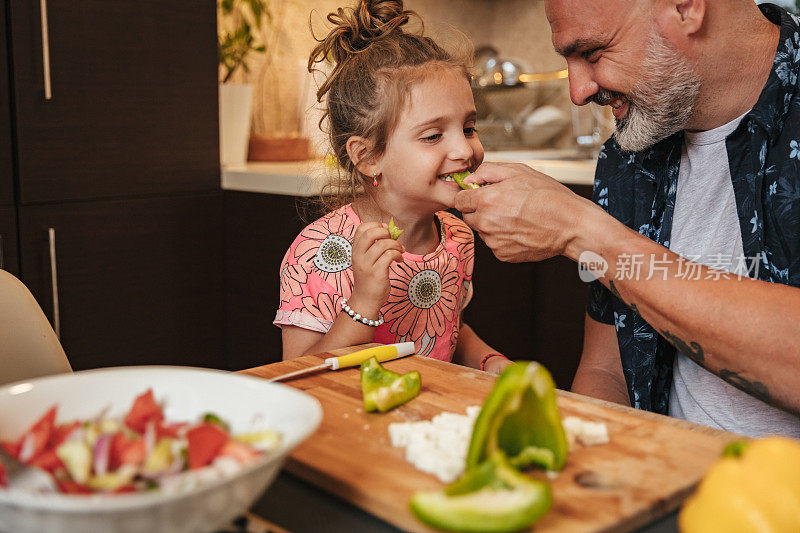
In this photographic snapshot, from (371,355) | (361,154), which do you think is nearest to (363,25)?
(361,154)

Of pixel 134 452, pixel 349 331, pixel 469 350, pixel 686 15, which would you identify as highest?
pixel 686 15

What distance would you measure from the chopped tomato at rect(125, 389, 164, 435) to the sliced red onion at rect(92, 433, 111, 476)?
0.05 meters

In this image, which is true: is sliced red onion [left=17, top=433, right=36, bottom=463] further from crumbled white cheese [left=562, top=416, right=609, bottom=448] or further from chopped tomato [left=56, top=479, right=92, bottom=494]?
crumbled white cheese [left=562, top=416, right=609, bottom=448]

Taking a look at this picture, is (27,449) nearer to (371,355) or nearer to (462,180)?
(371,355)

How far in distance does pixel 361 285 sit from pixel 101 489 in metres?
0.84

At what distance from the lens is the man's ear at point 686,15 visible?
123 centimetres

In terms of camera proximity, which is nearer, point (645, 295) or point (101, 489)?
point (101, 489)

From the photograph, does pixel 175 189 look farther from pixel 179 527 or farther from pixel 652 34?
pixel 179 527

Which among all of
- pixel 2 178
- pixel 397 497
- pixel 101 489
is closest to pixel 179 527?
pixel 101 489

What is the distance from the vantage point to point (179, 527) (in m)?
0.53

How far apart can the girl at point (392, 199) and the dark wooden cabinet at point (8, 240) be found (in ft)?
3.22

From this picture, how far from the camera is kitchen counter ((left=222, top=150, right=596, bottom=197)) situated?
216cm

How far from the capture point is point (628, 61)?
129cm

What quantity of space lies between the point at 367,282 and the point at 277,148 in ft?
5.46
